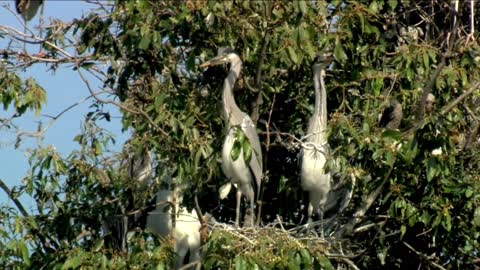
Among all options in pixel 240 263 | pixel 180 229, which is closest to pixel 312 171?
pixel 180 229

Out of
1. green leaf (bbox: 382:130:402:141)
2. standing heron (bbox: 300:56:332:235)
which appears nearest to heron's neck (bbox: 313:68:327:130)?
standing heron (bbox: 300:56:332:235)

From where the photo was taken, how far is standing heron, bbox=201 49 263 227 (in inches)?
270

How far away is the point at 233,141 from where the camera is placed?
6.48m

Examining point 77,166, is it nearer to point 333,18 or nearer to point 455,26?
point 333,18

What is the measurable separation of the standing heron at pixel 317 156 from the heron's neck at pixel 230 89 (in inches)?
19.5

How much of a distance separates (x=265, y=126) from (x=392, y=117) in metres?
0.77

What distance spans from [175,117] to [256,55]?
2.37ft

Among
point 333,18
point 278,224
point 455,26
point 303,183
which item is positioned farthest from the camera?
point 303,183

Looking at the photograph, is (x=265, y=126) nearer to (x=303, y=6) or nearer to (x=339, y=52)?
(x=339, y=52)

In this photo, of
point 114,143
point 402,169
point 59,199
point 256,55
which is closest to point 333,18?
point 256,55

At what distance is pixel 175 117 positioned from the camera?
6.16 metres

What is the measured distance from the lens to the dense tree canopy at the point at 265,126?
607cm

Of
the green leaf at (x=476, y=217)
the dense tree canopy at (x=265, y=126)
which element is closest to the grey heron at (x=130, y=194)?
the dense tree canopy at (x=265, y=126)

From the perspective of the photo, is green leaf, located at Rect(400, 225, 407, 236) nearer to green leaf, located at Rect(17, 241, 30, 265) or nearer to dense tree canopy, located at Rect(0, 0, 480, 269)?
dense tree canopy, located at Rect(0, 0, 480, 269)
